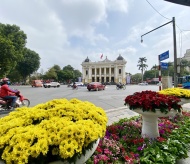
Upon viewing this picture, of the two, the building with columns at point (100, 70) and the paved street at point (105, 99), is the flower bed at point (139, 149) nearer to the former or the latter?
the paved street at point (105, 99)

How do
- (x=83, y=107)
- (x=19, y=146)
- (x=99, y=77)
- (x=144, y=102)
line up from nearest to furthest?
(x=19, y=146)
(x=83, y=107)
(x=144, y=102)
(x=99, y=77)

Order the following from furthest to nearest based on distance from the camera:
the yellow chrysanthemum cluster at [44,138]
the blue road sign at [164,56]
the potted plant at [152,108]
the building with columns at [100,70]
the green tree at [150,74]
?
the green tree at [150,74] < the building with columns at [100,70] < the blue road sign at [164,56] < the potted plant at [152,108] < the yellow chrysanthemum cluster at [44,138]


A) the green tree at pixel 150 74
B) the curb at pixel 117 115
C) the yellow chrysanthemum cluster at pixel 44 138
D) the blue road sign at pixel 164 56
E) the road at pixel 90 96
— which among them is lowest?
the curb at pixel 117 115

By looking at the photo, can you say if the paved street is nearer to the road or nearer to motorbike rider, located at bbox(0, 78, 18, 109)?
the road

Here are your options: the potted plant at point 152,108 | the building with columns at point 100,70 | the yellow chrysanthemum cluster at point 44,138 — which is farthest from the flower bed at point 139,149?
the building with columns at point 100,70

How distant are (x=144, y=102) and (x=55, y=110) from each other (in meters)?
1.90

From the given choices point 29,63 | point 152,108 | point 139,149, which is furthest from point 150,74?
point 139,149

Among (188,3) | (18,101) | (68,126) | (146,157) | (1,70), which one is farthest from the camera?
(1,70)

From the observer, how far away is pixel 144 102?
11.1 ft

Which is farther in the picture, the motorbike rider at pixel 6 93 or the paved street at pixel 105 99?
the motorbike rider at pixel 6 93

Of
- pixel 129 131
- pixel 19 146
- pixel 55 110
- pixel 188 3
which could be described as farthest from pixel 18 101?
pixel 188 3

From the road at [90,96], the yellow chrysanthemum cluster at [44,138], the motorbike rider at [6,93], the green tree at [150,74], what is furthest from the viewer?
the green tree at [150,74]

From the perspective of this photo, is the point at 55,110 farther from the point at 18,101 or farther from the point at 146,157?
the point at 18,101

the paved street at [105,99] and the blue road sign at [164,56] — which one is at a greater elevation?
the blue road sign at [164,56]
